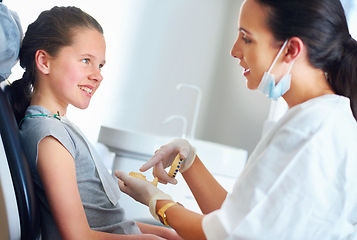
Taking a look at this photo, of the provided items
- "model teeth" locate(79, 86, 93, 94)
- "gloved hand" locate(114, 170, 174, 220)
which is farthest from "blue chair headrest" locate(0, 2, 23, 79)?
"gloved hand" locate(114, 170, 174, 220)

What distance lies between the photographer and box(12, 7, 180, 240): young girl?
104 cm

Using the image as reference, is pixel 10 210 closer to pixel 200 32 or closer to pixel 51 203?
pixel 51 203

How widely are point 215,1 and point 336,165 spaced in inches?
101

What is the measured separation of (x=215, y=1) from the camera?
3.18m

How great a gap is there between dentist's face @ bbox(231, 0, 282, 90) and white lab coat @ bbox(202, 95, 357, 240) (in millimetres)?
197

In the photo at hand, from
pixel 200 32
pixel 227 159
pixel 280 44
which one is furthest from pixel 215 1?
pixel 280 44

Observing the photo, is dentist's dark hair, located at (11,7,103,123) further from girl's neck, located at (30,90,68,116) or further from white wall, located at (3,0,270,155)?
white wall, located at (3,0,270,155)

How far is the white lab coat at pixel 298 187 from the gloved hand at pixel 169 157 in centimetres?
36

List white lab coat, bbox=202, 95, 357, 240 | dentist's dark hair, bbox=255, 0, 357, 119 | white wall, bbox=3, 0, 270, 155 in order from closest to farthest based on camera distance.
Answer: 1. white lab coat, bbox=202, 95, 357, 240
2. dentist's dark hair, bbox=255, 0, 357, 119
3. white wall, bbox=3, 0, 270, 155

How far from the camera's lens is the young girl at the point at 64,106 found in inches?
40.9

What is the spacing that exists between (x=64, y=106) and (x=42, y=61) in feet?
0.51

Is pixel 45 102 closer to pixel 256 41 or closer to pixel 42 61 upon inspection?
pixel 42 61

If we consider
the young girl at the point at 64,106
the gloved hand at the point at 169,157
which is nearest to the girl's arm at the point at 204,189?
the gloved hand at the point at 169,157

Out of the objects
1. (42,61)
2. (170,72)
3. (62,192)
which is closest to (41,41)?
(42,61)
